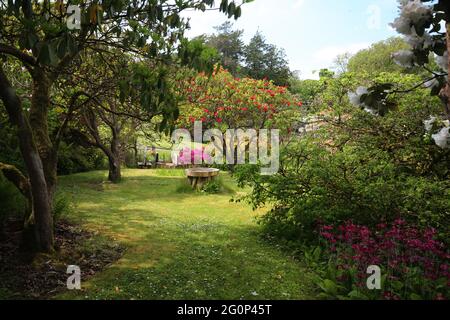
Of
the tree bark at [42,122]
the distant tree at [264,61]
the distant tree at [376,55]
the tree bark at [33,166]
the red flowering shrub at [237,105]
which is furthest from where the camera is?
the distant tree at [264,61]

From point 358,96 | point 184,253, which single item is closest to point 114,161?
point 184,253

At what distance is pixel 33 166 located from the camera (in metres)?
4.98

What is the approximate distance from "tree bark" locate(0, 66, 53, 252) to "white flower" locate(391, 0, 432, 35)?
4.56 m

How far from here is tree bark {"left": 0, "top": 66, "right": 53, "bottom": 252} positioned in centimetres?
480

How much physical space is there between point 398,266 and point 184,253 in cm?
321

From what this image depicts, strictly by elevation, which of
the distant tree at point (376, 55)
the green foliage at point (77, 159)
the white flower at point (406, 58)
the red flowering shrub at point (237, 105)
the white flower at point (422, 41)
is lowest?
the green foliage at point (77, 159)

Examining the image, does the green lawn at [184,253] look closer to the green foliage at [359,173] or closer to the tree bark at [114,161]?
the green foliage at [359,173]

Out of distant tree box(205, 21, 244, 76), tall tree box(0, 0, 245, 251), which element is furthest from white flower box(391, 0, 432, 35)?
distant tree box(205, 21, 244, 76)

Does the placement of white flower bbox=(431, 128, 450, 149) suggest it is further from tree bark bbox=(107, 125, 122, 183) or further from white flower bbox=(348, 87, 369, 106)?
tree bark bbox=(107, 125, 122, 183)

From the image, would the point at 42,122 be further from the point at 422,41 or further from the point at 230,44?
the point at 230,44

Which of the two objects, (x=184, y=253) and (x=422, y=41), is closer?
(x=422, y=41)

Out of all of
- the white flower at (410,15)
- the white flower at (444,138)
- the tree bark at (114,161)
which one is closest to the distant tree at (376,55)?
the tree bark at (114,161)

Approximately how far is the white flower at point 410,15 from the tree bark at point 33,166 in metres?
4.56

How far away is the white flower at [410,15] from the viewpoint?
206cm
